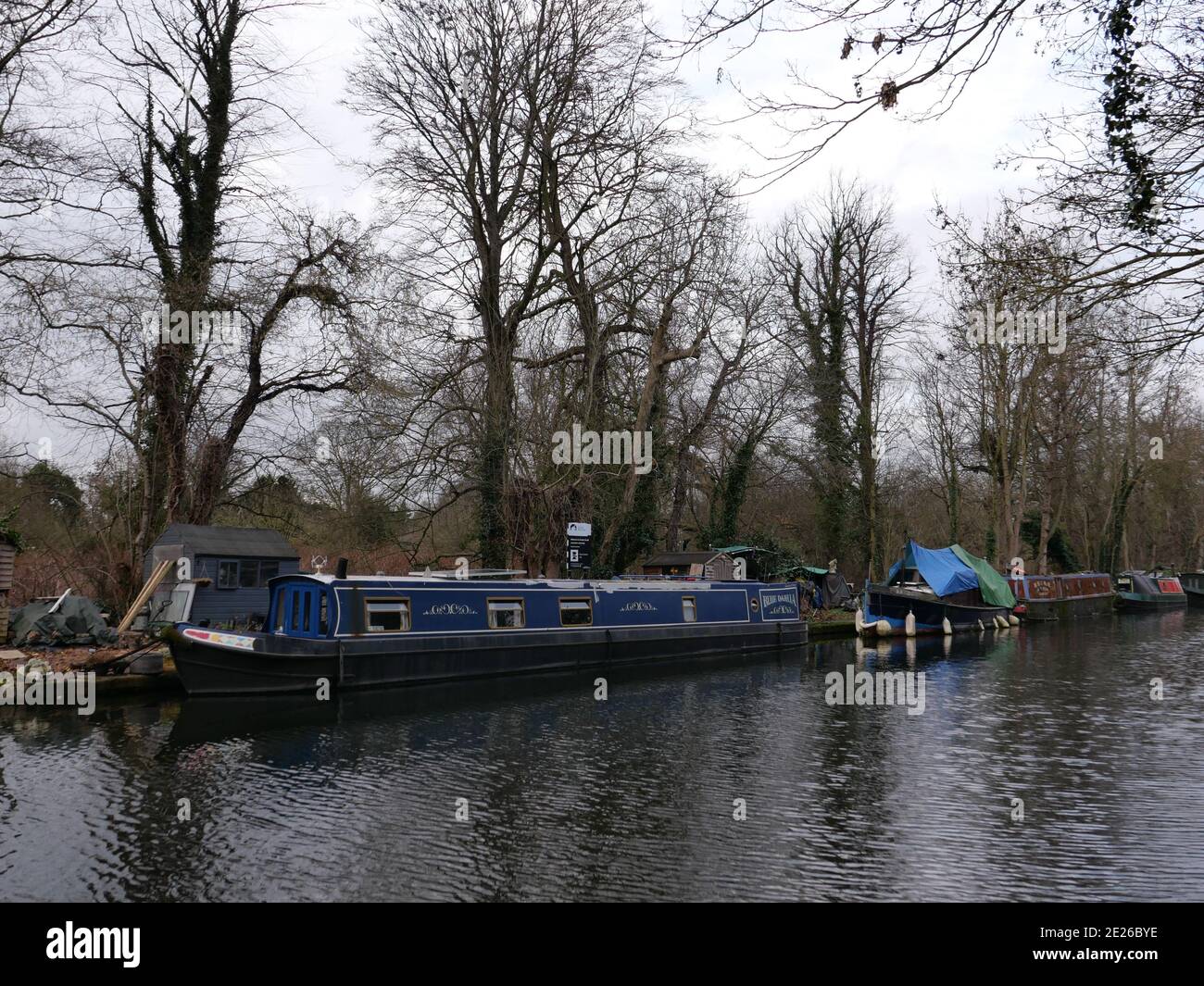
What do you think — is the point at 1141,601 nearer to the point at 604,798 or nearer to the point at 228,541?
the point at 228,541

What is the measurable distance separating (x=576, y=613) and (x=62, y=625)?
969 centimetres

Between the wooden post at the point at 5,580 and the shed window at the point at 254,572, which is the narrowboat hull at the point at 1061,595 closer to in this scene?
the shed window at the point at 254,572

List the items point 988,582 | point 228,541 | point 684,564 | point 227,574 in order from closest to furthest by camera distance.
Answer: point 227,574 → point 228,541 → point 684,564 → point 988,582

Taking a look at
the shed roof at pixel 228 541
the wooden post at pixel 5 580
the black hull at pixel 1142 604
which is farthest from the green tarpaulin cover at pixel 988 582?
the wooden post at pixel 5 580

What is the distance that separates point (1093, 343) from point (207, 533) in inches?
676

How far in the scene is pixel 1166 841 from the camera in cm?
788

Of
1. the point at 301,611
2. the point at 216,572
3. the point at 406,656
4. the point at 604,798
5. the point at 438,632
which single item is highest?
the point at 216,572

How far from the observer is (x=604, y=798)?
9336 mm

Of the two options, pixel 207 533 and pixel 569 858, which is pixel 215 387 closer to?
pixel 207 533

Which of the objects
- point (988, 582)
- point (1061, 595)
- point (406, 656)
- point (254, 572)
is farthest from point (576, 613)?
point (1061, 595)

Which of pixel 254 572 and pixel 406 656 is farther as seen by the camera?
pixel 254 572

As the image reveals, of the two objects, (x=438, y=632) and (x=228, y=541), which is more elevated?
(x=228, y=541)
